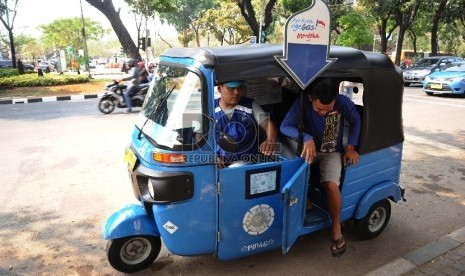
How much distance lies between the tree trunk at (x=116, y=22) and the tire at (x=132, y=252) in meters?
14.9

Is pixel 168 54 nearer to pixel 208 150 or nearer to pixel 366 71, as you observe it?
pixel 208 150

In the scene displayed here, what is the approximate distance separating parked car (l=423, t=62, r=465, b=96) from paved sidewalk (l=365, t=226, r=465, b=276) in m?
11.8

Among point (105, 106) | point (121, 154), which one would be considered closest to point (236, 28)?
point (105, 106)

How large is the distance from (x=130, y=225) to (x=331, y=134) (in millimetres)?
1814

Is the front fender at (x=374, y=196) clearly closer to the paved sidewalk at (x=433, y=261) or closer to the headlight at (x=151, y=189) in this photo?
the paved sidewalk at (x=433, y=261)

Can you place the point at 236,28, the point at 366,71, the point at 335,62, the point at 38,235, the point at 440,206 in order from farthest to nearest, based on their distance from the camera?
1. the point at 236,28
2. the point at 440,206
3. the point at 38,235
4. the point at 366,71
5. the point at 335,62

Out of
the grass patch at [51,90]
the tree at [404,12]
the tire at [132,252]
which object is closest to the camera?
the tire at [132,252]

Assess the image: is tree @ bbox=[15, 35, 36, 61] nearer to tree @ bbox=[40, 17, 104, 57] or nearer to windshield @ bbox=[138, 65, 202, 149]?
tree @ bbox=[40, 17, 104, 57]

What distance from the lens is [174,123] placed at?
2682 mm

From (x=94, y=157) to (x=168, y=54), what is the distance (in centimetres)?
367

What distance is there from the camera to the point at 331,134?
3.10 metres

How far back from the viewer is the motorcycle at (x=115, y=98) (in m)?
10.2

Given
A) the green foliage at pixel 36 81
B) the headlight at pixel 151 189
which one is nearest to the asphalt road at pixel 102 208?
the headlight at pixel 151 189

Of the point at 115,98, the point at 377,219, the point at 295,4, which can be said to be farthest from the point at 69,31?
the point at 377,219
